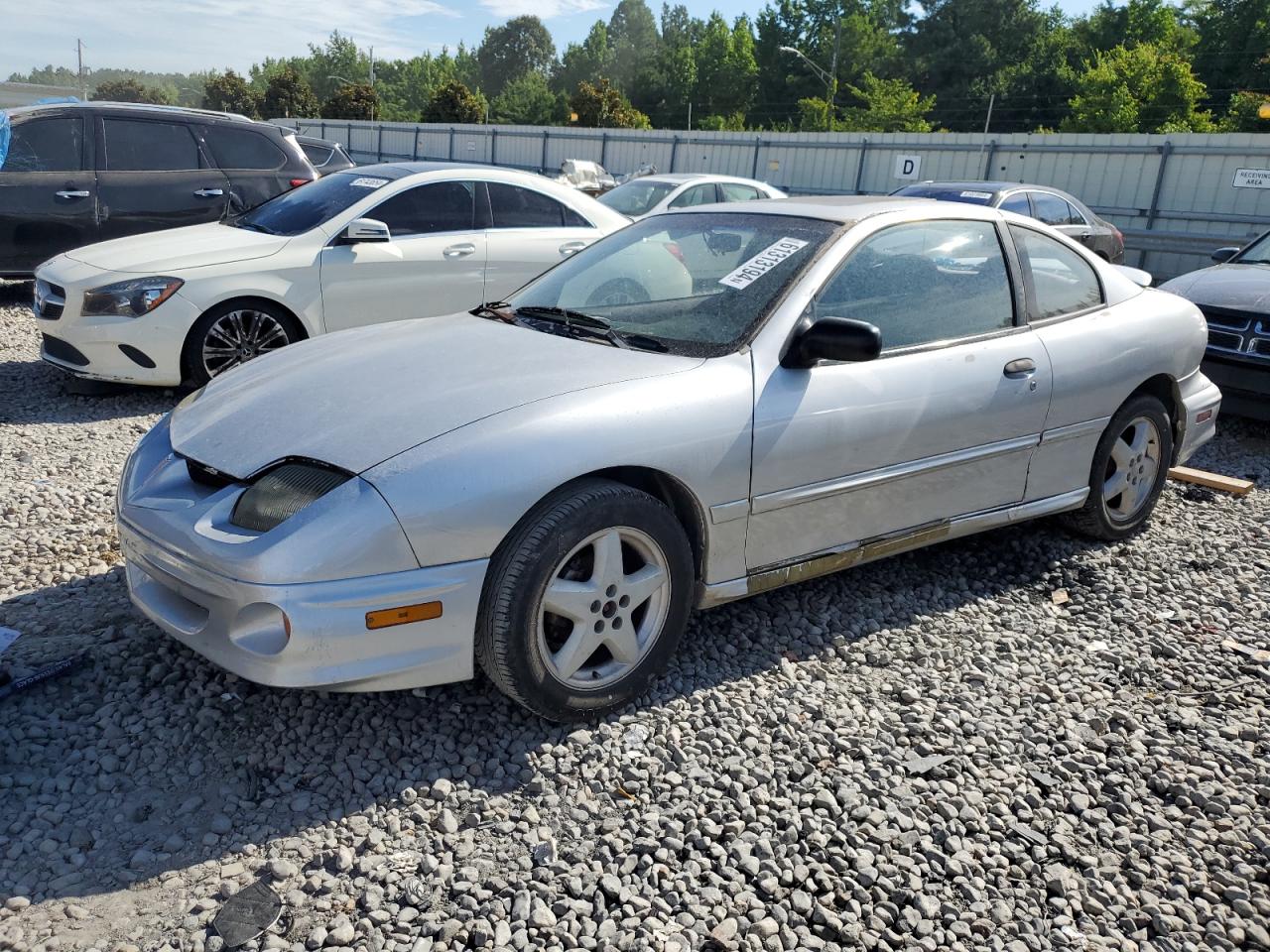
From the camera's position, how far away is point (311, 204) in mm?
7113

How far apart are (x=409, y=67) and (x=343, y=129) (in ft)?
331

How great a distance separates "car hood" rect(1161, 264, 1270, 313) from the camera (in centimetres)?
702

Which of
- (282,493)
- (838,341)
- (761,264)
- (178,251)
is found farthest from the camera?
(178,251)

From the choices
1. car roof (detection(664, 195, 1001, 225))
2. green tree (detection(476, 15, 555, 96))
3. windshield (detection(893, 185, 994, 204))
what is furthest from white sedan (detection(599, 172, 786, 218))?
green tree (detection(476, 15, 555, 96))

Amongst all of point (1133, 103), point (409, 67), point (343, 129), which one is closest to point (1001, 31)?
point (1133, 103)

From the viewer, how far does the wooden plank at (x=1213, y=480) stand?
5.76 m

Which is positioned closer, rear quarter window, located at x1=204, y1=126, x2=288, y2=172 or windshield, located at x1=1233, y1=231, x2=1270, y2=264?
windshield, located at x1=1233, y1=231, x2=1270, y2=264

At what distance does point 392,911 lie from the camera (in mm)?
2379

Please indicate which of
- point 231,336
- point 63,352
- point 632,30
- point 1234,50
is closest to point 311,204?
point 231,336

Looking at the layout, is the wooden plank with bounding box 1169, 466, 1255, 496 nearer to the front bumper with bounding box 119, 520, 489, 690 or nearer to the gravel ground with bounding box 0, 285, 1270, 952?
the gravel ground with bounding box 0, 285, 1270, 952

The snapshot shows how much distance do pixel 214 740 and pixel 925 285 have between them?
2960 mm

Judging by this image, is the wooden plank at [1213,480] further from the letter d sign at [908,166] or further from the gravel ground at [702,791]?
the letter d sign at [908,166]

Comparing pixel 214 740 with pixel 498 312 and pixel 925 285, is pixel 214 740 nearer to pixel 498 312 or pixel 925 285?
pixel 498 312

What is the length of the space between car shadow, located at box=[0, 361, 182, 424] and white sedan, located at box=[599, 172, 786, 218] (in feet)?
22.1
